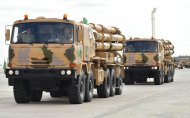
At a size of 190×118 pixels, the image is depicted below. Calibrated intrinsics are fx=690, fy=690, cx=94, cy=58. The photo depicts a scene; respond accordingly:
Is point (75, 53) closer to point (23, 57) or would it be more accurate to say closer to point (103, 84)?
point (23, 57)

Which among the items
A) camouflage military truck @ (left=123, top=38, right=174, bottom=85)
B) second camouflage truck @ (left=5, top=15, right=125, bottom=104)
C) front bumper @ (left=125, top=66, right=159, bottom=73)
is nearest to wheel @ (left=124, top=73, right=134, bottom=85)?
camouflage military truck @ (left=123, top=38, right=174, bottom=85)

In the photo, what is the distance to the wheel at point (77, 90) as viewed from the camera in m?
20.3

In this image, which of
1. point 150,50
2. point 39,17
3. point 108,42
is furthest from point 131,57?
point 39,17

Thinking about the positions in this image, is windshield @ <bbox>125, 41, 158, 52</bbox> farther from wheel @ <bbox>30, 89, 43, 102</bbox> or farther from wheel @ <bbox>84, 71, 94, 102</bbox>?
wheel @ <bbox>30, 89, 43, 102</bbox>

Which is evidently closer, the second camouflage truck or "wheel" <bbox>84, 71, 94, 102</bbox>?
the second camouflage truck

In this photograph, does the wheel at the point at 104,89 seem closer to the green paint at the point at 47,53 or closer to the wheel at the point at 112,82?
the wheel at the point at 112,82

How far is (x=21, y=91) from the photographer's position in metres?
20.8

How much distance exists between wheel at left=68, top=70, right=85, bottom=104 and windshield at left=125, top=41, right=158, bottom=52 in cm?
1835

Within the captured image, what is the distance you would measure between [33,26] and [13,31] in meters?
0.62

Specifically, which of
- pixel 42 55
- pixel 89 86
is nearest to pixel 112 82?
pixel 89 86

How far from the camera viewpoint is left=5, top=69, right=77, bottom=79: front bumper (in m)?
20.1

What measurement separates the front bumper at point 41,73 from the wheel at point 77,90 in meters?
0.34

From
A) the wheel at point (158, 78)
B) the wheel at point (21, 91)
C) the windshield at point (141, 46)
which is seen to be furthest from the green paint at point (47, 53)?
the wheel at point (158, 78)

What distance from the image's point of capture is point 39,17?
69.6 ft
